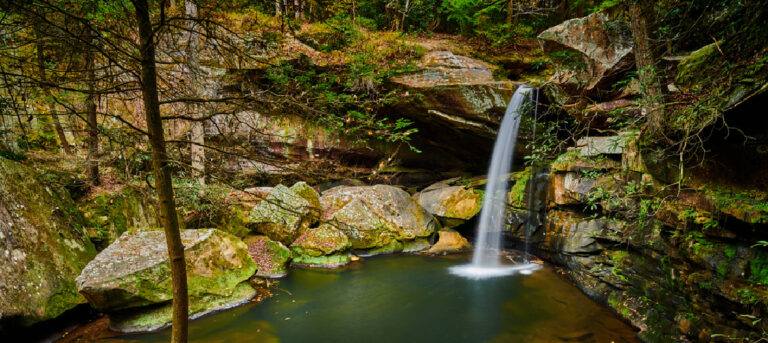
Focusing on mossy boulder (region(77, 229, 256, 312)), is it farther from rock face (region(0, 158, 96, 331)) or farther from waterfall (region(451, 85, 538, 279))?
waterfall (region(451, 85, 538, 279))

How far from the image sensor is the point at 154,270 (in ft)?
15.3

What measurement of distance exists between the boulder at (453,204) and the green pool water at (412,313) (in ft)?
9.93

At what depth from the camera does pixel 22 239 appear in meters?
4.19

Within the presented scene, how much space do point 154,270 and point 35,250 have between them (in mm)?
1464

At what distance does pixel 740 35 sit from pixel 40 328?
875 centimetres

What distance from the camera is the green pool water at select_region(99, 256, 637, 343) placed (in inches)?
188

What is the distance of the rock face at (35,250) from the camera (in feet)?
12.6

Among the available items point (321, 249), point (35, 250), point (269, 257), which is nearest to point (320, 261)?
point (321, 249)

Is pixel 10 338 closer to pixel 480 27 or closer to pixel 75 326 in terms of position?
pixel 75 326

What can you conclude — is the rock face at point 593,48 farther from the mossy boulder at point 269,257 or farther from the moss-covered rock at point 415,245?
the mossy boulder at point 269,257

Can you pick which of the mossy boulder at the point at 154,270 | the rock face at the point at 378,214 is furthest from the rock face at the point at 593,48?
the mossy boulder at the point at 154,270

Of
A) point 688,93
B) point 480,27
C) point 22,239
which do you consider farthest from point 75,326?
point 480,27

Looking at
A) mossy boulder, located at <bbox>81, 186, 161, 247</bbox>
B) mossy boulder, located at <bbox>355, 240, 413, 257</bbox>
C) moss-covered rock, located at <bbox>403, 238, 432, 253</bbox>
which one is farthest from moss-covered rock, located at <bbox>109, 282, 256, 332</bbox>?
moss-covered rock, located at <bbox>403, 238, 432, 253</bbox>

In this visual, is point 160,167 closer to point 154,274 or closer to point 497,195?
point 154,274
